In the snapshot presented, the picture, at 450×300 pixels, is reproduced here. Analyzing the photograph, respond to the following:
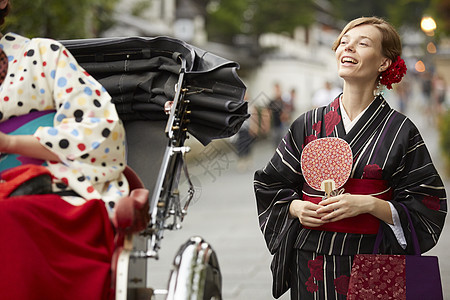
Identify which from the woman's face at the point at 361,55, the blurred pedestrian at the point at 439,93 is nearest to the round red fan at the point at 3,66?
the woman's face at the point at 361,55

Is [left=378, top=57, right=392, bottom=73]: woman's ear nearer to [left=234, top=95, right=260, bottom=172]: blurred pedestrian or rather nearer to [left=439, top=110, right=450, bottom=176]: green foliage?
[left=234, top=95, right=260, bottom=172]: blurred pedestrian

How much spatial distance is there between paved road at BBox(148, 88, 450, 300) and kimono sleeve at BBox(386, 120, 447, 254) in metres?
0.86

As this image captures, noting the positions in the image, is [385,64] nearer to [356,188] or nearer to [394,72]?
[394,72]

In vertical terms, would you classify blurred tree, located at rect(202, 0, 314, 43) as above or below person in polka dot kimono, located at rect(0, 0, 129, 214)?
above

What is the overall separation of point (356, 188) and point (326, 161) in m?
0.18

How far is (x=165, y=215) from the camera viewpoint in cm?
291

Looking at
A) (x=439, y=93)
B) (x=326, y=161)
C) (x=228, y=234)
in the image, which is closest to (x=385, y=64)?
(x=326, y=161)

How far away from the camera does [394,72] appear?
327cm

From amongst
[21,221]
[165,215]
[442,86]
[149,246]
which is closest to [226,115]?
[165,215]

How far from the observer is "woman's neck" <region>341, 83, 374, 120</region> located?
3.28m

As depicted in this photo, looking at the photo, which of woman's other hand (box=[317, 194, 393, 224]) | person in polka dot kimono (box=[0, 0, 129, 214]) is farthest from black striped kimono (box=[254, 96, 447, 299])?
person in polka dot kimono (box=[0, 0, 129, 214])

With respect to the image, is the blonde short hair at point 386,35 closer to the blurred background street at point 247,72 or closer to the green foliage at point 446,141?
the blurred background street at point 247,72

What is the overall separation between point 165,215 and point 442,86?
20.0 meters

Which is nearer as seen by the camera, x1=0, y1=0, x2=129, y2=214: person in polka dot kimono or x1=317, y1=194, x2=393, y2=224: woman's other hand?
x1=0, y1=0, x2=129, y2=214: person in polka dot kimono
